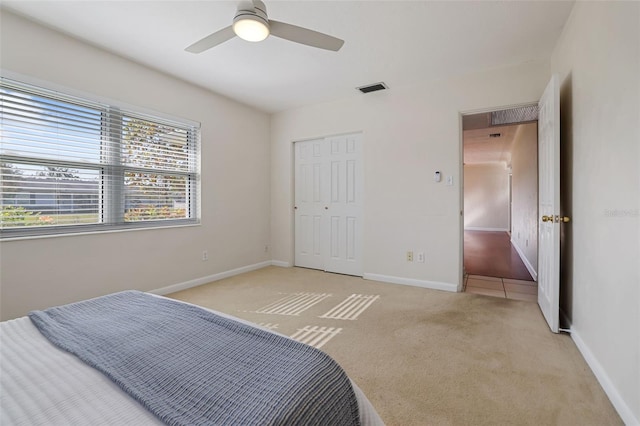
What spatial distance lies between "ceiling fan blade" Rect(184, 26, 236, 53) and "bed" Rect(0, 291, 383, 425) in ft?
5.62

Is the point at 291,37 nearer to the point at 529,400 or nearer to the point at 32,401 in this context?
the point at 32,401

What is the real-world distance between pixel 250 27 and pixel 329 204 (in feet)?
9.27

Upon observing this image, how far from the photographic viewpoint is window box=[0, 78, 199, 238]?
232 cm

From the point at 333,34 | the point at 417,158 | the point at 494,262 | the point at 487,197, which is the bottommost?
the point at 494,262

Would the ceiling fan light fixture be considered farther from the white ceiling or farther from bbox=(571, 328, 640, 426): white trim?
bbox=(571, 328, 640, 426): white trim

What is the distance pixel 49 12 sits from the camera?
2.24 meters

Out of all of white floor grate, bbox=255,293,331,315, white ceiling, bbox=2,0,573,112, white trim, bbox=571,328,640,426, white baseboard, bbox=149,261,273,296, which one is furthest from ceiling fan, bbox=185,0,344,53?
white baseboard, bbox=149,261,273,296

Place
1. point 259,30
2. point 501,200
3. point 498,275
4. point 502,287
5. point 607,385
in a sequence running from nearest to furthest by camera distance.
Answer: point 607,385
point 259,30
point 502,287
point 498,275
point 501,200

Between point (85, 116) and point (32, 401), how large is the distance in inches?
110

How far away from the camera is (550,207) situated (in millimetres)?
2367

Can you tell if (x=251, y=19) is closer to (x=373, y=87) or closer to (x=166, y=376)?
(x=166, y=376)

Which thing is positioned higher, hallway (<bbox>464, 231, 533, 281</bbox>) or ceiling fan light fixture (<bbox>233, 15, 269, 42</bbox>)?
ceiling fan light fixture (<bbox>233, 15, 269, 42</bbox>)

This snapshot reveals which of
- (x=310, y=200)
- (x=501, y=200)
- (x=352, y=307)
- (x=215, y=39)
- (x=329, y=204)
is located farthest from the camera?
(x=501, y=200)

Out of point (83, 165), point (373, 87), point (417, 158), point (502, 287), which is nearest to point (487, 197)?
point (502, 287)
